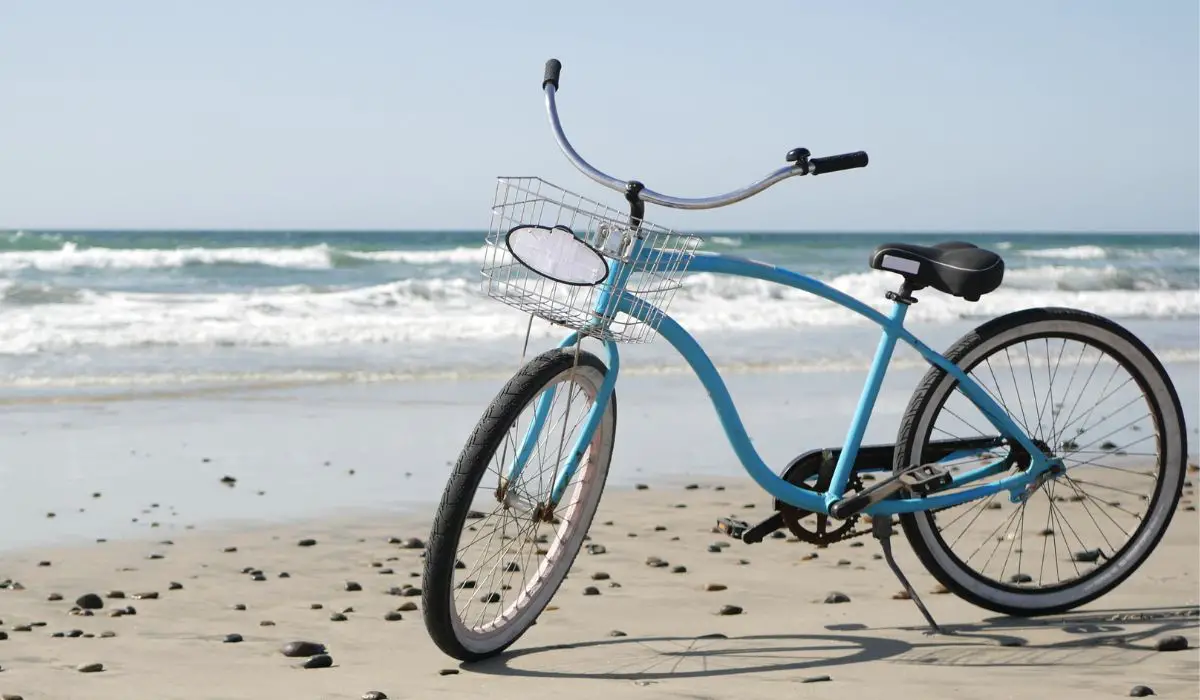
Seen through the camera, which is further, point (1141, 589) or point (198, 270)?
point (198, 270)

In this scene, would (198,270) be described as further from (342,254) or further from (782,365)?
(782,365)

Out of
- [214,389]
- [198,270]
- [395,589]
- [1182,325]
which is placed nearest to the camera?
[395,589]

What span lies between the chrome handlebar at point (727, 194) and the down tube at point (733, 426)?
0.33 m

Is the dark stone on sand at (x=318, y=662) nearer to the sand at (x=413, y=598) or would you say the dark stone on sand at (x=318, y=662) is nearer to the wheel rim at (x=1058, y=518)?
the sand at (x=413, y=598)

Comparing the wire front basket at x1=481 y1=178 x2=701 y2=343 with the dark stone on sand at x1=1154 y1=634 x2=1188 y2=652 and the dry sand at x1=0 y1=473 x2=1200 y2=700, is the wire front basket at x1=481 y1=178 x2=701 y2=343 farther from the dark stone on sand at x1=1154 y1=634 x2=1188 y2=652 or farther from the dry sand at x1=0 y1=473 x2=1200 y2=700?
the dark stone on sand at x1=1154 y1=634 x2=1188 y2=652

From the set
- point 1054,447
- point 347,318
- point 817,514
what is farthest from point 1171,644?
point 347,318

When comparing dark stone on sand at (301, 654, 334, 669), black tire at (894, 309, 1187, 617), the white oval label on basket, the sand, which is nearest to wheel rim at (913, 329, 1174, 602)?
black tire at (894, 309, 1187, 617)

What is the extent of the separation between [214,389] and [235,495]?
12.8 feet

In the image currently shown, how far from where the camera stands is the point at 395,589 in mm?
4445

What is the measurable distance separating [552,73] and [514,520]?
4.07 feet

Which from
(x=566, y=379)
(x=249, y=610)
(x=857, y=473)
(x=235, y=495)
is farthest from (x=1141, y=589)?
(x=235, y=495)

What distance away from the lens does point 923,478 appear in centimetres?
374

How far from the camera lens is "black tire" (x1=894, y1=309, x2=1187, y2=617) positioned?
12.6 ft

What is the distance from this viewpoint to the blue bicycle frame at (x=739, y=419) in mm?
3323
